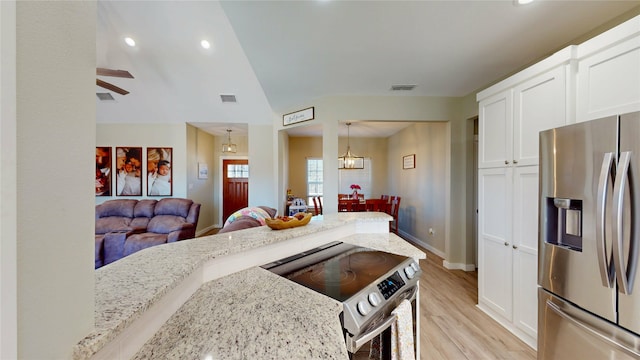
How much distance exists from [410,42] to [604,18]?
4.88ft

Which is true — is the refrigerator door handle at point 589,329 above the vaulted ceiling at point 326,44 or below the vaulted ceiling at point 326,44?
below

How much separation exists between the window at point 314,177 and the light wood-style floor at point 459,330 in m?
4.19

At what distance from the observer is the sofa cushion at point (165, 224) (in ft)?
12.4

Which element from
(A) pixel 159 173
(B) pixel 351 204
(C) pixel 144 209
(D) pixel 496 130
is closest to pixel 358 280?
(D) pixel 496 130

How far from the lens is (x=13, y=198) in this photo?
34 cm

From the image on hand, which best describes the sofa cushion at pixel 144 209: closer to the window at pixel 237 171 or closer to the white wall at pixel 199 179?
the white wall at pixel 199 179

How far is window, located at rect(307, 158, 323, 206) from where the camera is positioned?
22.2 ft

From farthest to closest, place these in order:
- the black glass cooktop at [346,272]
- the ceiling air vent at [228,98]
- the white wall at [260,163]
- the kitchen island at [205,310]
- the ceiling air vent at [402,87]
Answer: the white wall at [260,163], the ceiling air vent at [228,98], the ceiling air vent at [402,87], the black glass cooktop at [346,272], the kitchen island at [205,310]

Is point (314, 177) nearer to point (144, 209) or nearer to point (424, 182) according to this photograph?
point (424, 182)

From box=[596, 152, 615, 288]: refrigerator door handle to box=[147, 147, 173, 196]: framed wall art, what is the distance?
20.5 ft

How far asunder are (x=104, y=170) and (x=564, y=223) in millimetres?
7285

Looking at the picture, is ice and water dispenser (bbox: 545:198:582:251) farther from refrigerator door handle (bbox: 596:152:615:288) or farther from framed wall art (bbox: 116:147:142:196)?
framed wall art (bbox: 116:147:142:196)

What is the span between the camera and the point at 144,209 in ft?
13.3

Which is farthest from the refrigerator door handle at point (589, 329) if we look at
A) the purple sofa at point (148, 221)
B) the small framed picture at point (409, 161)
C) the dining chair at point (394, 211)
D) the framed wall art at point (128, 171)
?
the framed wall art at point (128, 171)
